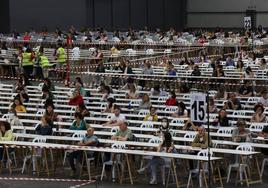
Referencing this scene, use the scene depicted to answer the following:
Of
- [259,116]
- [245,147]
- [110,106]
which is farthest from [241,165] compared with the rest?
[110,106]

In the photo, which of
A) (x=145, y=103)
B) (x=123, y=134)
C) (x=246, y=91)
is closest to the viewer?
(x=123, y=134)

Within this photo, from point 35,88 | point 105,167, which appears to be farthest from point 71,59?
point 105,167

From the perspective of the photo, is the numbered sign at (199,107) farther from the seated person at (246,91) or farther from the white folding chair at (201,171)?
the seated person at (246,91)

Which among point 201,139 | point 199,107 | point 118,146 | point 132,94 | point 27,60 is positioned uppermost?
point 27,60

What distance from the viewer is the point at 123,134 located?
715 inches

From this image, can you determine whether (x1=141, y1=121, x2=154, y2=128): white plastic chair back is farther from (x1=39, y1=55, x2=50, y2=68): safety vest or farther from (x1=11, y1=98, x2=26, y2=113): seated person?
(x1=39, y1=55, x2=50, y2=68): safety vest

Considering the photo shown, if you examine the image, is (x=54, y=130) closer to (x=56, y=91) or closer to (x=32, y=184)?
(x=32, y=184)

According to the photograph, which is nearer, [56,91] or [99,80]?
[56,91]

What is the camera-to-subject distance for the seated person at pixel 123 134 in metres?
18.1

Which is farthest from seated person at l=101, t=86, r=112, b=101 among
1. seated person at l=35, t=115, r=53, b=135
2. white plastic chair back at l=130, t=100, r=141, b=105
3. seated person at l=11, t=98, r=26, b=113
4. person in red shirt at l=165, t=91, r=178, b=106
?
seated person at l=35, t=115, r=53, b=135

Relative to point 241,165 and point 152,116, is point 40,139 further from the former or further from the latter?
point 241,165

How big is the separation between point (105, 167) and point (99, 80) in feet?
42.1

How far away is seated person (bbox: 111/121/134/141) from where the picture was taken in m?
18.1

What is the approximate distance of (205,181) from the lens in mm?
16125
